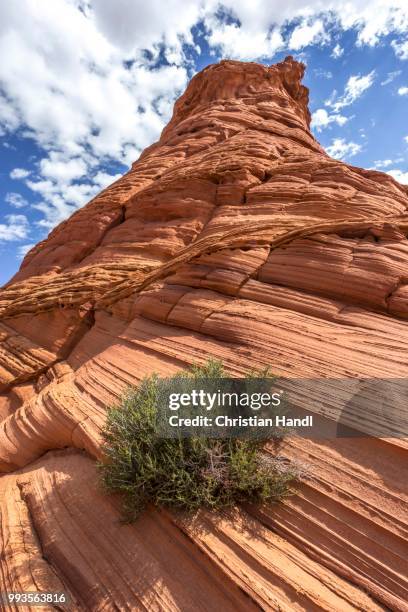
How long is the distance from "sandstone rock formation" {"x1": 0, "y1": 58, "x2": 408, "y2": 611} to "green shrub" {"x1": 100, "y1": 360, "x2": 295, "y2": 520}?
0.83 feet

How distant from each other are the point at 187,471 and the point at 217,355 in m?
3.14

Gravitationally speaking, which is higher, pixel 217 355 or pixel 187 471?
pixel 217 355

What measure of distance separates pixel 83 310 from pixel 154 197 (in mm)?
8363

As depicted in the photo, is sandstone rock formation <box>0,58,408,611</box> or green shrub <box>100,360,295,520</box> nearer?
sandstone rock formation <box>0,58,408,611</box>

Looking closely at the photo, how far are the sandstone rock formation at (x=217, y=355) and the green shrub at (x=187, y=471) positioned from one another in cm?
25

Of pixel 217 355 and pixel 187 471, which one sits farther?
pixel 217 355

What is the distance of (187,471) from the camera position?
4660 millimetres

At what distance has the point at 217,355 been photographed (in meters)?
7.43

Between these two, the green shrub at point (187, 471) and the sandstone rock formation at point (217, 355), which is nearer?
the sandstone rock formation at point (217, 355)

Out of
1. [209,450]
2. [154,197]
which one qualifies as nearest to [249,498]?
[209,450]

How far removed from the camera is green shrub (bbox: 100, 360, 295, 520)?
445cm

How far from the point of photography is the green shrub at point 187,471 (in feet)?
14.6

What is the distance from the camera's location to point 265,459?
475cm

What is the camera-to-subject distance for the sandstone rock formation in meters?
3.92
